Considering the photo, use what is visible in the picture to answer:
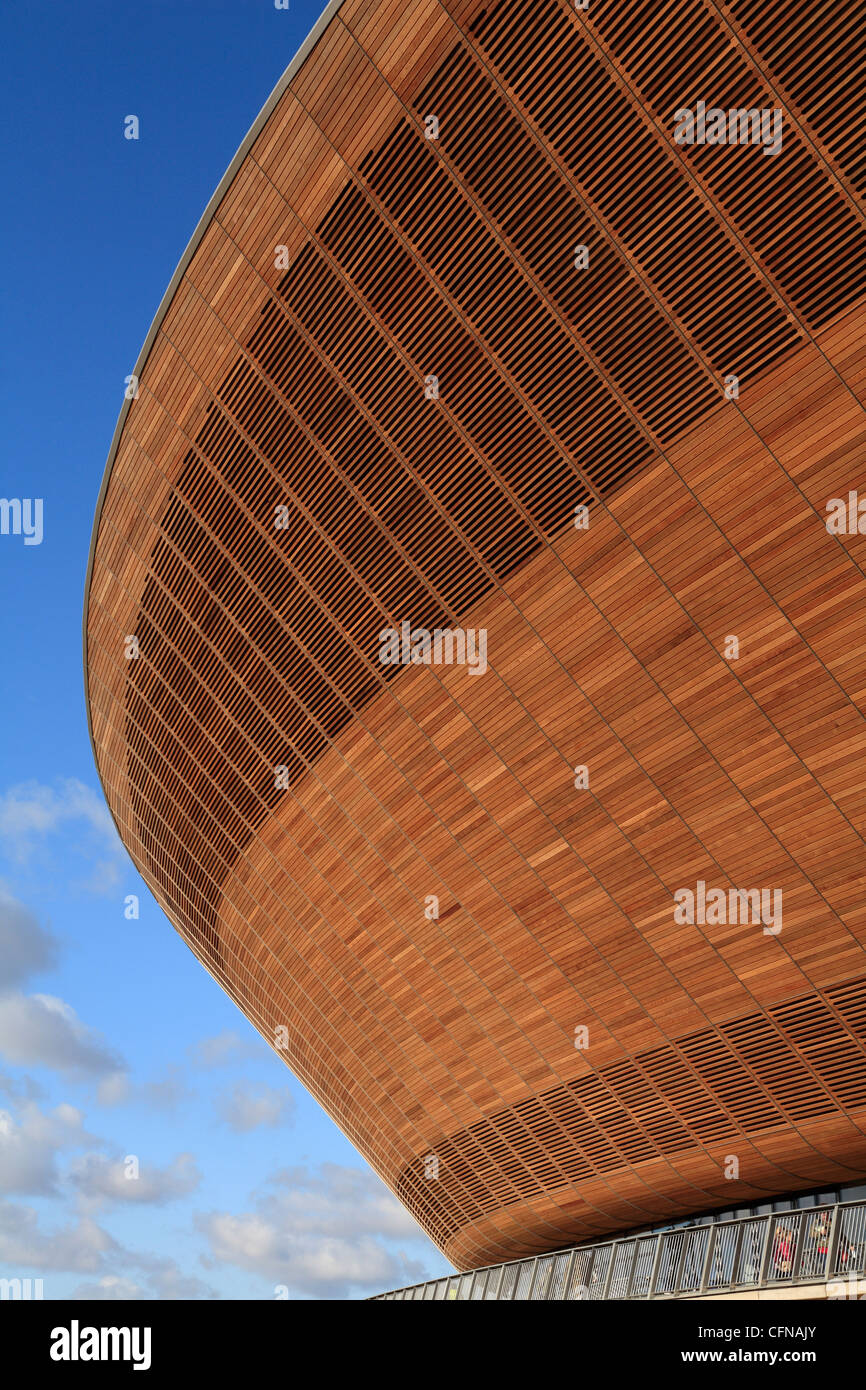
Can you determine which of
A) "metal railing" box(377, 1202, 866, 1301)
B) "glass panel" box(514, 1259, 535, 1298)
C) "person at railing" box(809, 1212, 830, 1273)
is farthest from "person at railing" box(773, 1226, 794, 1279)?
"glass panel" box(514, 1259, 535, 1298)

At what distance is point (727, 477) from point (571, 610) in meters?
2.87

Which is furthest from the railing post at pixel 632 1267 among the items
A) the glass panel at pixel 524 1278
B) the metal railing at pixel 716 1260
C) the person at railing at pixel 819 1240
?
the person at railing at pixel 819 1240

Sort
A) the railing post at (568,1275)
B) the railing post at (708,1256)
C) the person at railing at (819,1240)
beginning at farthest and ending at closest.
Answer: the railing post at (568,1275)
the railing post at (708,1256)
the person at railing at (819,1240)

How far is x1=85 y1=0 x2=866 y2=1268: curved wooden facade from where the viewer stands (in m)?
11.5

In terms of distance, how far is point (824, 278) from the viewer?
1089cm

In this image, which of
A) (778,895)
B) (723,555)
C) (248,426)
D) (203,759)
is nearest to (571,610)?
(723,555)

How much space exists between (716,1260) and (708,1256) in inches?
6.5

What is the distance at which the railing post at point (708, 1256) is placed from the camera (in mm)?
15398

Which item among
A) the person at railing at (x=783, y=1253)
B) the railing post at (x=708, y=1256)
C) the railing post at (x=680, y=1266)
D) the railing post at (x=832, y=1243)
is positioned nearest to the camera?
the railing post at (x=832, y=1243)

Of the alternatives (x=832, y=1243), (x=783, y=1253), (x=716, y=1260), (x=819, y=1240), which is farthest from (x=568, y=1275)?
(x=832, y=1243)

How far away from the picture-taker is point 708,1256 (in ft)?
51.3

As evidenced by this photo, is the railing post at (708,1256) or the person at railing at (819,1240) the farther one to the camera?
the railing post at (708,1256)

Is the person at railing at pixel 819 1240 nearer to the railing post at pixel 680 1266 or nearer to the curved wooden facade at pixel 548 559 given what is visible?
the curved wooden facade at pixel 548 559

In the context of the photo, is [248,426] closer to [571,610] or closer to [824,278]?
[571,610]
